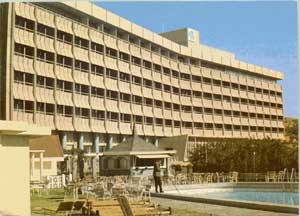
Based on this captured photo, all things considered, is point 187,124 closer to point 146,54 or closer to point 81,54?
point 146,54

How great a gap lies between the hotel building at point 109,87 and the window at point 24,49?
0.04 metres

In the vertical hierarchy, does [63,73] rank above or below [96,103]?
above

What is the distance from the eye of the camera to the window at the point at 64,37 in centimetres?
2222

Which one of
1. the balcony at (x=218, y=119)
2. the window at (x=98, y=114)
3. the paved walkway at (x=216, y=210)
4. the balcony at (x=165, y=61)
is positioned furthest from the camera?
the balcony at (x=218, y=119)

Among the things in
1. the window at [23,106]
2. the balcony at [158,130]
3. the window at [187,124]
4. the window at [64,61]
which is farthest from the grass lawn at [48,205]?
the window at [187,124]

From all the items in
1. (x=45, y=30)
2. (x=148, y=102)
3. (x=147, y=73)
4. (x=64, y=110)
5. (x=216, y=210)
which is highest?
(x=45, y=30)

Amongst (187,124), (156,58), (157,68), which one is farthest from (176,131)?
(157,68)

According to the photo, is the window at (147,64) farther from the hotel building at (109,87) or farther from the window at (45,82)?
the window at (45,82)

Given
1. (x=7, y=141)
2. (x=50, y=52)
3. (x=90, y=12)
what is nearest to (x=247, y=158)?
(x=50, y=52)

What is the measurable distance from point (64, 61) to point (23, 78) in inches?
72.9

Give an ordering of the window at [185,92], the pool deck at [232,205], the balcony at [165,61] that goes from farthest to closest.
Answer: the balcony at [165,61] < the window at [185,92] < the pool deck at [232,205]

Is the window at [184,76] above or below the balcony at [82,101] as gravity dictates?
above

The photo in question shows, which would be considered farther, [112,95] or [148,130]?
[148,130]

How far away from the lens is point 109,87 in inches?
774
